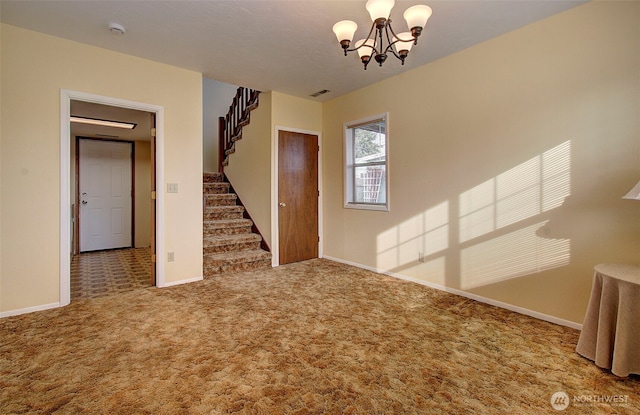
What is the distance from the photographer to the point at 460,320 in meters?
2.75

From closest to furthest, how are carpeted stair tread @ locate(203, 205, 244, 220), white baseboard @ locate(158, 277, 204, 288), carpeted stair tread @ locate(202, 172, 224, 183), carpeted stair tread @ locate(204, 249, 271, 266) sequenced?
white baseboard @ locate(158, 277, 204, 288), carpeted stair tread @ locate(204, 249, 271, 266), carpeted stair tread @ locate(203, 205, 244, 220), carpeted stair tread @ locate(202, 172, 224, 183)

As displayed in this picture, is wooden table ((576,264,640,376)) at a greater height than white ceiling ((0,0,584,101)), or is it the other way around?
white ceiling ((0,0,584,101))

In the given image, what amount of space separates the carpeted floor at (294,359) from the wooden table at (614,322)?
95 millimetres

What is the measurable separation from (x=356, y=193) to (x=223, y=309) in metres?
2.69

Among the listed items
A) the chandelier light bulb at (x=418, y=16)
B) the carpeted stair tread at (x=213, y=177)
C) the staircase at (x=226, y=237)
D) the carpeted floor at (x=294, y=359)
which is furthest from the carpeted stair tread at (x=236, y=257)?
the chandelier light bulb at (x=418, y=16)

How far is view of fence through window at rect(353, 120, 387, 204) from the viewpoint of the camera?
4.39 m

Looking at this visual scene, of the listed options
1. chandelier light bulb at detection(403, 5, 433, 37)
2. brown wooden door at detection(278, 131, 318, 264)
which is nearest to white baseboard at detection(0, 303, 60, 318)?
brown wooden door at detection(278, 131, 318, 264)

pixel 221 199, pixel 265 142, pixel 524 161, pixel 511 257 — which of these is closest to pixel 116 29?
pixel 265 142

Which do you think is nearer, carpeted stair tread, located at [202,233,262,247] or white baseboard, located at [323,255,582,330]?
white baseboard, located at [323,255,582,330]

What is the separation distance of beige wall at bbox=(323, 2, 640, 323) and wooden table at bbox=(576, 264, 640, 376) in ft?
1.62

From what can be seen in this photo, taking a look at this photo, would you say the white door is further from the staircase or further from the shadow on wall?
the shadow on wall

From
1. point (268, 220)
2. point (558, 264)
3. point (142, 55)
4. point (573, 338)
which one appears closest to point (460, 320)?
point (573, 338)

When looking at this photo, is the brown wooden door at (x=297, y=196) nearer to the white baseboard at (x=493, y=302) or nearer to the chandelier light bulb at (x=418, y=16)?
the white baseboard at (x=493, y=302)

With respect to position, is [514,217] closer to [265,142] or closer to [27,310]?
[265,142]
